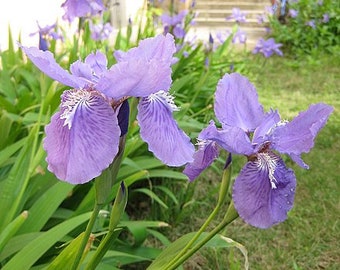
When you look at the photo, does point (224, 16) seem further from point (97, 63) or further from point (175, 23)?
point (97, 63)

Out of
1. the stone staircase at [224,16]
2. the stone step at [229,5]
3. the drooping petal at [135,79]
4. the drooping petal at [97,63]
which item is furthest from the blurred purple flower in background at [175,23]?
the stone step at [229,5]

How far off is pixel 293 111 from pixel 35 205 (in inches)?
131

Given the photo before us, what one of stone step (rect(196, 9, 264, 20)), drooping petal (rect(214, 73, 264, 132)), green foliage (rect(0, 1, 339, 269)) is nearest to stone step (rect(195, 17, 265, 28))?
stone step (rect(196, 9, 264, 20))

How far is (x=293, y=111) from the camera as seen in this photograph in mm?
4676

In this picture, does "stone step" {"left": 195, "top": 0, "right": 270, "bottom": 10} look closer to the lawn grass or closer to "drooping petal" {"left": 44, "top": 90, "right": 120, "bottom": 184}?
the lawn grass

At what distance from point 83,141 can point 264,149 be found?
13.1 inches

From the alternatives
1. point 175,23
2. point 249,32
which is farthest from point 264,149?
point 249,32

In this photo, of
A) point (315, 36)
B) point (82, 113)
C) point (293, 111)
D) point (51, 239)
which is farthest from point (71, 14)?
point (315, 36)

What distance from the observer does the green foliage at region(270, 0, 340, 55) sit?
7465 millimetres

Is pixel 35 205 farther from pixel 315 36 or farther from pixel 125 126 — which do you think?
pixel 315 36

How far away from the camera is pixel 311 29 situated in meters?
7.80

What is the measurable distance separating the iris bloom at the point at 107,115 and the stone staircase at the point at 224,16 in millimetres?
8311

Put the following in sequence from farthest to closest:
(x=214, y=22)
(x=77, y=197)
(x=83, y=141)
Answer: (x=214, y=22) → (x=77, y=197) → (x=83, y=141)

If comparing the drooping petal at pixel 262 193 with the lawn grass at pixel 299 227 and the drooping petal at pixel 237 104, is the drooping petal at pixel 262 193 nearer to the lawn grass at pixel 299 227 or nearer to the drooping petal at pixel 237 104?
the drooping petal at pixel 237 104
